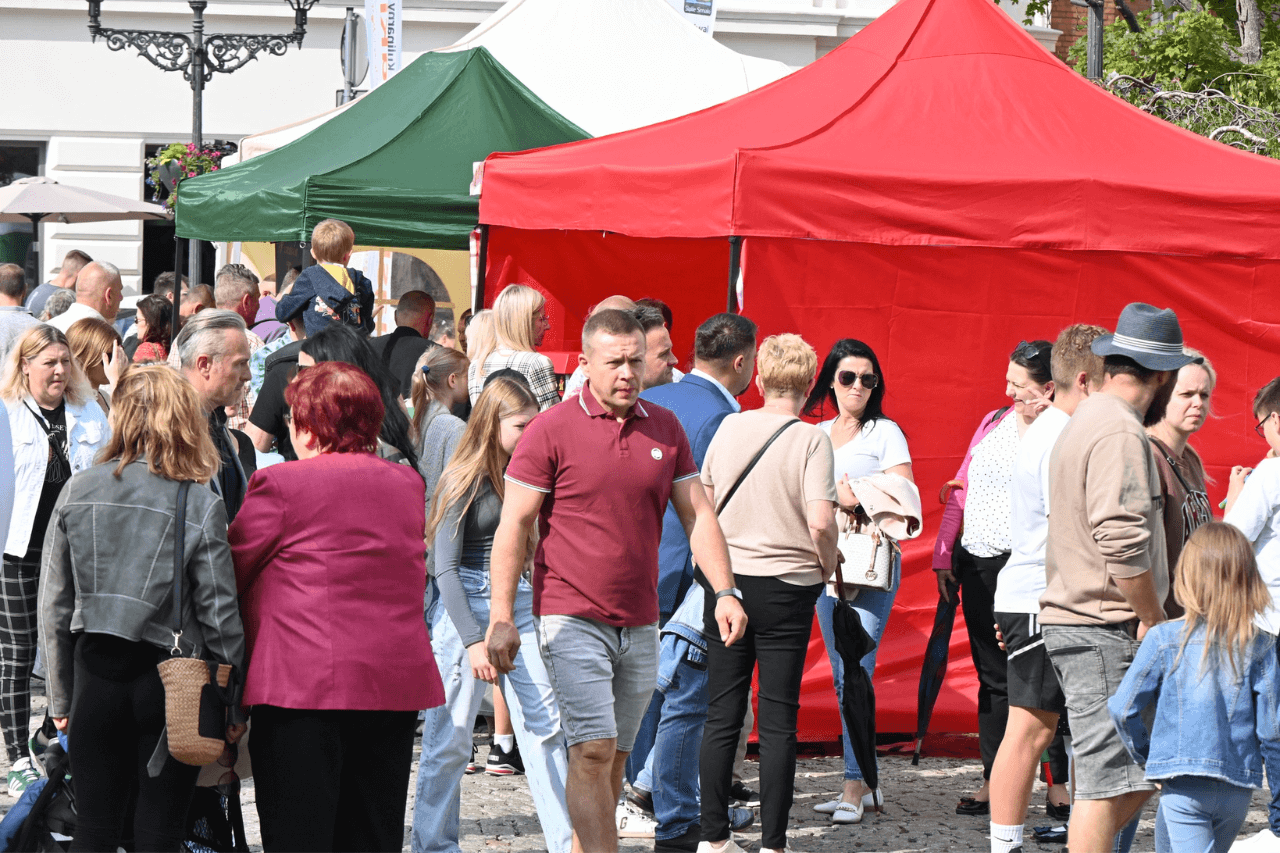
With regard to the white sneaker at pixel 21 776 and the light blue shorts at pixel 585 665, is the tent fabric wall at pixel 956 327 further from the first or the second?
the white sneaker at pixel 21 776

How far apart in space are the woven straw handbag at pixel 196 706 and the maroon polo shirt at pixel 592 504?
1.11 m

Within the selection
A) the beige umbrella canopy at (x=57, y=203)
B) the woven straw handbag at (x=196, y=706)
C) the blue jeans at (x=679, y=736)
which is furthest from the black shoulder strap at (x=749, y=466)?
the beige umbrella canopy at (x=57, y=203)

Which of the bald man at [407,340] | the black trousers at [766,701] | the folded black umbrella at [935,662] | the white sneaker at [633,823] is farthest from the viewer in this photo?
the bald man at [407,340]

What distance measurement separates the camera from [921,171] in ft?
21.1

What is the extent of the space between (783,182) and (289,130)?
823 cm

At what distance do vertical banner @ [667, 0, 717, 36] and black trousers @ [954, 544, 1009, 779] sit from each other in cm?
818

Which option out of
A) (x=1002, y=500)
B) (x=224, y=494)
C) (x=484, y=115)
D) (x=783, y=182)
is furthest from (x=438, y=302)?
(x=224, y=494)

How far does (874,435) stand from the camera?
6137mm

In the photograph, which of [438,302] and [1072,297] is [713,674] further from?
[438,302]

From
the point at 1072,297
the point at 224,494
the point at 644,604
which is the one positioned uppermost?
the point at 1072,297

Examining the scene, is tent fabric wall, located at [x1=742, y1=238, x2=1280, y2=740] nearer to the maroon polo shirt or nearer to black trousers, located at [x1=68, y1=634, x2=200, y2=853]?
the maroon polo shirt

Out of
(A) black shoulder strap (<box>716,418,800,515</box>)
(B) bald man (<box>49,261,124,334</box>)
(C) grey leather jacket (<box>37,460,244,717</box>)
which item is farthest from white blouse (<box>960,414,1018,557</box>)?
(B) bald man (<box>49,261,124,334</box>)

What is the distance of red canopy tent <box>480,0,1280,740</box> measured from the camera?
251 inches

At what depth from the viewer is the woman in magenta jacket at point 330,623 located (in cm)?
358
